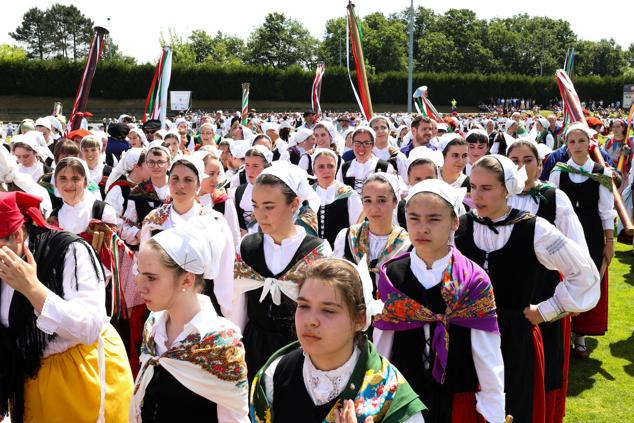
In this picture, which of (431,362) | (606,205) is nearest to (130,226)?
(431,362)

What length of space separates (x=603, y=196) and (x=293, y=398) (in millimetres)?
5204

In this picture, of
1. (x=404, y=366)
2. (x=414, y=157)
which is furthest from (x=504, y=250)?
(x=414, y=157)

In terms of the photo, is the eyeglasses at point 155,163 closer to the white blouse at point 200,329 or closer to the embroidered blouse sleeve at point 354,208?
the embroidered blouse sleeve at point 354,208

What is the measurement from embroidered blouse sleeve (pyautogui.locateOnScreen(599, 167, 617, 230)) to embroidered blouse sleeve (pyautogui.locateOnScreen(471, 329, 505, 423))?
12.5 ft

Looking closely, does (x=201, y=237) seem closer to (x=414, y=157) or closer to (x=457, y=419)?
(x=457, y=419)

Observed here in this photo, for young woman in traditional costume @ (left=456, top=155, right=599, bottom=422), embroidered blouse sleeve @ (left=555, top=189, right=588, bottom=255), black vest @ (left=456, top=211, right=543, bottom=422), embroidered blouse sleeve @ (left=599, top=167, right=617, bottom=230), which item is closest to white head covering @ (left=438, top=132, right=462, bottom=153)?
embroidered blouse sleeve @ (left=599, top=167, right=617, bottom=230)

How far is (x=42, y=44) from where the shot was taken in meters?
106

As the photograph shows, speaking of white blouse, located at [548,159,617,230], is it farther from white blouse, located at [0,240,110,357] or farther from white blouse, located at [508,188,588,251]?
white blouse, located at [0,240,110,357]

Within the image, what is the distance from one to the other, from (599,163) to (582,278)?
11.5 feet

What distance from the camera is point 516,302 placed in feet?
13.7

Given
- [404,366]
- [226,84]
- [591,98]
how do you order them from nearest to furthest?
[404,366], [226,84], [591,98]

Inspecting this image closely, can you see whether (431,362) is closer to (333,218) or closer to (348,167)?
(333,218)

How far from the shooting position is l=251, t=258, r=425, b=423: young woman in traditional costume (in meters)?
2.50

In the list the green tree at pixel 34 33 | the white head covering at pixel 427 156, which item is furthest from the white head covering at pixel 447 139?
the green tree at pixel 34 33
